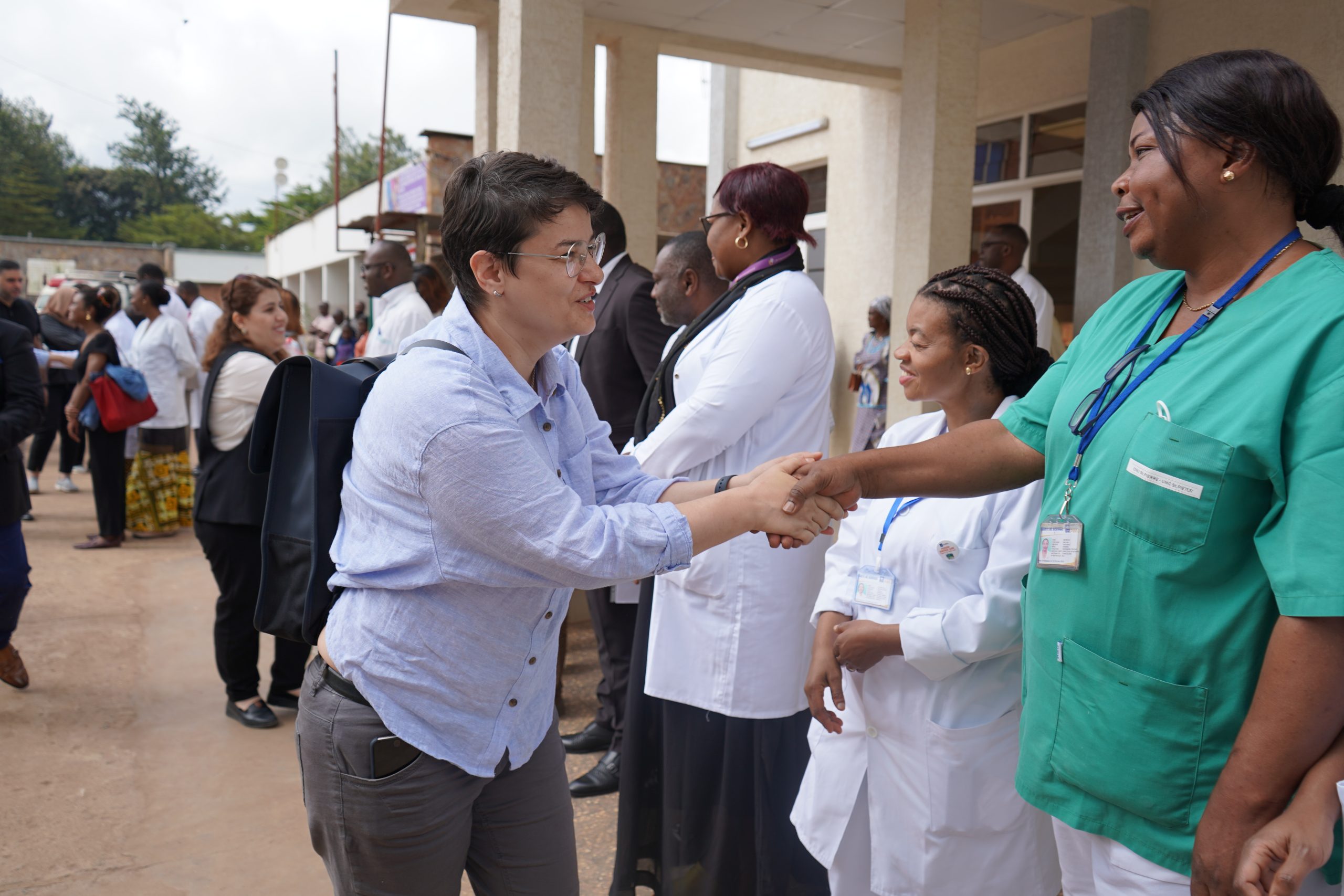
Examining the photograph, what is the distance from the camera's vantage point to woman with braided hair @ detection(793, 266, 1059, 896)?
2.20 meters

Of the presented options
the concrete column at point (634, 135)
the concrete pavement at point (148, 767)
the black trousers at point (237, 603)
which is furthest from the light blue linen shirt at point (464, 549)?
the concrete column at point (634, 135)

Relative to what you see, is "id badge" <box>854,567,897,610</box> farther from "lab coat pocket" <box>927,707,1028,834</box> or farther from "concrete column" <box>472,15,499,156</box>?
"concrete column" <box>472,15,499,156</box>

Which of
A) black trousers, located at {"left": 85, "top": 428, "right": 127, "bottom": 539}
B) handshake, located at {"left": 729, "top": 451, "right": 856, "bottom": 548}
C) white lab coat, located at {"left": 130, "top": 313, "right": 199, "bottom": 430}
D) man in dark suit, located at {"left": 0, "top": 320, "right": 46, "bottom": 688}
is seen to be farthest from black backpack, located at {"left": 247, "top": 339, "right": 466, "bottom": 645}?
black trousers, located at {"left": 85, "top": 428, "right": 127, "bottom": 539}

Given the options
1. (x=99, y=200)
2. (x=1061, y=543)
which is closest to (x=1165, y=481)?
(x=1061, y=543)

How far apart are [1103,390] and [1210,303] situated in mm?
210

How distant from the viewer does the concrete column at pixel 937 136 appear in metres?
6.25

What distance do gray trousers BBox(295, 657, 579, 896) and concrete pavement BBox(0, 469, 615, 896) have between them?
1456 millimetres

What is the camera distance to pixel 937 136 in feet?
20.5

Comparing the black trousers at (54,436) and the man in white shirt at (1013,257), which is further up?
the man in white shirt at (1013,257)

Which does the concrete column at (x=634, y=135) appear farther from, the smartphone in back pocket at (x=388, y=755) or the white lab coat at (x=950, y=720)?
the smartphone in back pocket at (x=388, y=755)

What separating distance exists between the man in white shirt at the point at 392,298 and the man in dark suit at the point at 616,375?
1763 millimetres

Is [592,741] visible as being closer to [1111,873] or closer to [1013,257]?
A: [1111,873]

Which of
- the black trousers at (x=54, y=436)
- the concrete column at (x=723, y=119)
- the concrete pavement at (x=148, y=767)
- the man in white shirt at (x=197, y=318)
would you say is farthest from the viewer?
the concrete column at (x=723, y=119)

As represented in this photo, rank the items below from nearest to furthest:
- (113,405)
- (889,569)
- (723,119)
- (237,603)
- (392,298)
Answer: (889,569), (237,603), (392,298), (113,405), (723,119)
